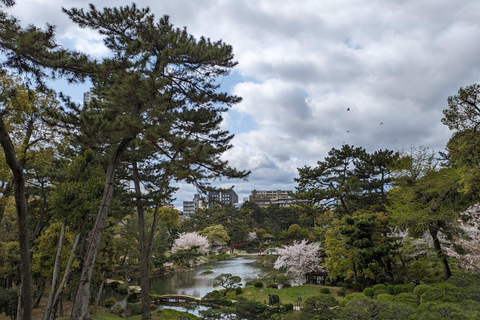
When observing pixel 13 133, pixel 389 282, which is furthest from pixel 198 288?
pixel 13 133

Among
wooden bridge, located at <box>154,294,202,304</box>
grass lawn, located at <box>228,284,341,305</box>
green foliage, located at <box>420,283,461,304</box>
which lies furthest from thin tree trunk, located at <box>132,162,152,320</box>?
green foliage, located at <box>420,283,461,304</box>

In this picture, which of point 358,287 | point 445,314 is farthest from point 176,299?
point 445,314

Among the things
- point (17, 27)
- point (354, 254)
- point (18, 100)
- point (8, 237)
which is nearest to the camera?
point (17, 27)

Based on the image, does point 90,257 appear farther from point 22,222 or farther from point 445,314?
point 445,314

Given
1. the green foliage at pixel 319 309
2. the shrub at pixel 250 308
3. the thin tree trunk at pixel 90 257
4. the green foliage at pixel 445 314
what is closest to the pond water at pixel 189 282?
the shrub at pixel 250 308

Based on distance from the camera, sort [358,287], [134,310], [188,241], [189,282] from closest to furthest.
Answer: [134,310] → [358,287] → [189,282] → [188,241]

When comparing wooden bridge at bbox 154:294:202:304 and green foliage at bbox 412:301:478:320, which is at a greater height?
green foliage at bbox 412:301:478:320

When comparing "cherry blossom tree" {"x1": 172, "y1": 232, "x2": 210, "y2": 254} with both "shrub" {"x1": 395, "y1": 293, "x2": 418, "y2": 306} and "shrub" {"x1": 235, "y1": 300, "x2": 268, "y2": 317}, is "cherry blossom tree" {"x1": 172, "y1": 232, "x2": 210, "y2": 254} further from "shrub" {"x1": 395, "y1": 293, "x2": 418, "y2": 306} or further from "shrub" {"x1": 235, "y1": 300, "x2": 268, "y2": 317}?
"shrub" {"x1": 395, "y1": 293, "x2": 418, "y2": 306}

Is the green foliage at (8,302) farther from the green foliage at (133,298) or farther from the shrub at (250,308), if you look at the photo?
the shrub at (250,308)

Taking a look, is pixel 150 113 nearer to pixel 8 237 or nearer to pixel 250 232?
pixel 8 237

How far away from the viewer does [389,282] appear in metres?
13.8

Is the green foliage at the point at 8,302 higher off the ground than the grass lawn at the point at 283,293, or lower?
higher

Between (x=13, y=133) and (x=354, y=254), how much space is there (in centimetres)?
1531

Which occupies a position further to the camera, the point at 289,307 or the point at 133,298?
the point at 133,298
